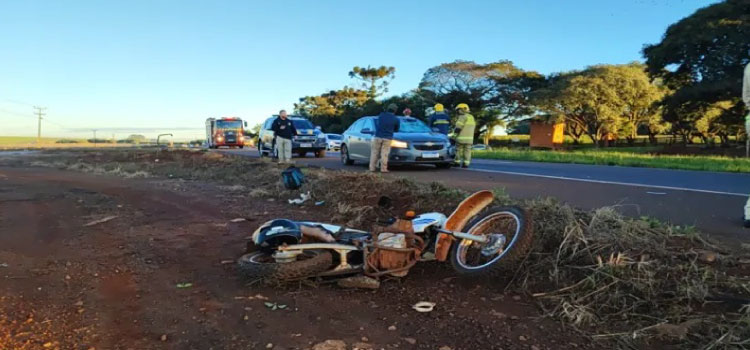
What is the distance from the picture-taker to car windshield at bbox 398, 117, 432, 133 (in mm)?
13586

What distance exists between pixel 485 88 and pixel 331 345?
53.2 meters

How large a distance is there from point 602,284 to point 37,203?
8788 millimetres

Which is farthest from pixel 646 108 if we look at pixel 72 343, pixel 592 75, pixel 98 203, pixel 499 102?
pixel 72 343

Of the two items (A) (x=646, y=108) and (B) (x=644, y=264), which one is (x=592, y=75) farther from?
(B) (x=644, y=264)

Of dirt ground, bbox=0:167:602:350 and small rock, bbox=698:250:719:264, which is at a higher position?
small rock, bbox=698:250:719:264

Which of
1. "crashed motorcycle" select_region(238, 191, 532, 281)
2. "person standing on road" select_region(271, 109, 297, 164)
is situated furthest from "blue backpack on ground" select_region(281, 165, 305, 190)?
"person standing on road" select_region(271, 109, 297, 164)

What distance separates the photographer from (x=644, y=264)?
363 cm

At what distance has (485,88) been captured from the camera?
177 feet

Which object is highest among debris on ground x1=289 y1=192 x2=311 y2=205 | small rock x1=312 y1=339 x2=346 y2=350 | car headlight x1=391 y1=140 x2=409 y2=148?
car headlight x1=391 y1=140 x2=409 y2=148

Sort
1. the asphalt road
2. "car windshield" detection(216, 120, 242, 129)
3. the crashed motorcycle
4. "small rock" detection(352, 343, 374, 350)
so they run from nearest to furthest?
"small rock" detection(352, 343, 374, 350)
the crashed motorcycle
the asphalt road
"car windshield" detection(216, 120, 242, 129)

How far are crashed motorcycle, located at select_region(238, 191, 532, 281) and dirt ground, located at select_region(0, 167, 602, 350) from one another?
14 centimetres

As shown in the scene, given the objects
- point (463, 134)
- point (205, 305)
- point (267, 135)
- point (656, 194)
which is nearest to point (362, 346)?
point (205, 305)

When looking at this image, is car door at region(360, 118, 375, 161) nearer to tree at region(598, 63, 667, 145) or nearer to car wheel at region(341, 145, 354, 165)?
car wheel at region(341, 145, 354, 165)

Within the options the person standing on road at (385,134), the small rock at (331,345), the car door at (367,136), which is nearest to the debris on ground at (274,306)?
the small rock at (331,345)
